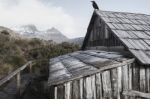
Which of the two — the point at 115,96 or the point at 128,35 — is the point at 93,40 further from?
the point at 115,96

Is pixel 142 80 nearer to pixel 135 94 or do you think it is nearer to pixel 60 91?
pixel 135 94

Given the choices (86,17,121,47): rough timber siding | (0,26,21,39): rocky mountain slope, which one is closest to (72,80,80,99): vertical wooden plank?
(86,17,121,47): rough timber siding

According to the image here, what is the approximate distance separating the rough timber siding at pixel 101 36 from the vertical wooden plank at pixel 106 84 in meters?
3.61

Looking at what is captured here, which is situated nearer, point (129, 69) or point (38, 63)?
point (129, 69)

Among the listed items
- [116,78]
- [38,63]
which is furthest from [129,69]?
[38,63]

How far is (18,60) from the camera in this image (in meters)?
23.0

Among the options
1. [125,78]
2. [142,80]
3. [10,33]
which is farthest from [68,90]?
[10,33]

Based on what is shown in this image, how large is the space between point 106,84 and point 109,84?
0.11m

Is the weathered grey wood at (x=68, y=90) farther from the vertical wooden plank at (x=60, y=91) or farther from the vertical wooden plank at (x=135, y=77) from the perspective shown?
the vertical wooden plank at (x=135, y=77)

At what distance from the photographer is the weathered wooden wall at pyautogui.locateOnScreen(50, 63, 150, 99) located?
7.91 meters

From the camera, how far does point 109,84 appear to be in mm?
8398

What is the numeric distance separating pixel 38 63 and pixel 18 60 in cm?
216

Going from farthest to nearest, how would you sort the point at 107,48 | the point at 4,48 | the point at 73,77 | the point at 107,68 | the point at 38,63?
the point at 4,48, the point at 38,63, the point at 107,48, the point at 107,68, the point at 73,77

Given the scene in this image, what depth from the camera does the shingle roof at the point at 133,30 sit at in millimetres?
9254
